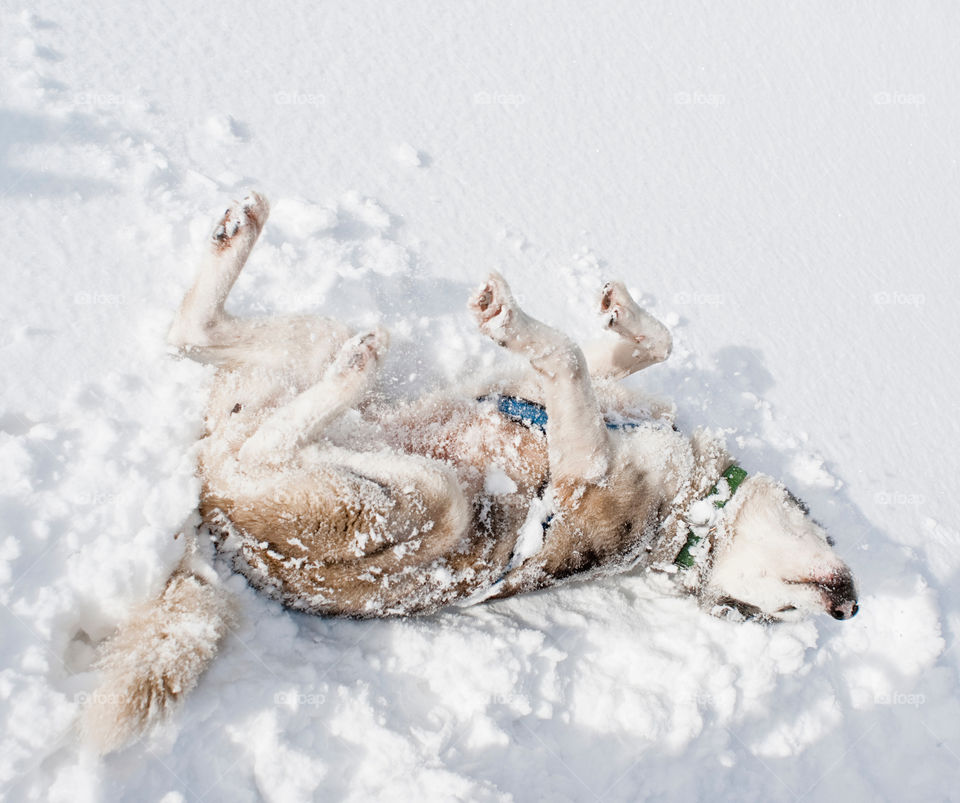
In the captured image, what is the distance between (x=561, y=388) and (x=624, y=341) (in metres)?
0.63

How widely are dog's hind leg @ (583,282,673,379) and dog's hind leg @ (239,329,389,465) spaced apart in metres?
0.87

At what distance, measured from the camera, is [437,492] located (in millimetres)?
2145

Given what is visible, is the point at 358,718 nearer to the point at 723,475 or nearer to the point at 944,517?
the point at 723,475

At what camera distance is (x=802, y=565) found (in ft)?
7.30

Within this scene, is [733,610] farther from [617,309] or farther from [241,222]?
[241,222]

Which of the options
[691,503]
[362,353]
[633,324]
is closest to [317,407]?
[362,353]

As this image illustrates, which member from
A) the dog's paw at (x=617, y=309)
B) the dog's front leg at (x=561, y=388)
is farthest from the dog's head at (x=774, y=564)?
the dog's paw at (x=617, y=309)

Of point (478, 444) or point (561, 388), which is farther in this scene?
point (478, 444)

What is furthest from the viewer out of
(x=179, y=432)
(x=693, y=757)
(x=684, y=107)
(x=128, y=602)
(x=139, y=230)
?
(x=684, y=107)

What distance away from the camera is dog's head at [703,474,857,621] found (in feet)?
7.12

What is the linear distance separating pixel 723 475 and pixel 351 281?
180 centimetres

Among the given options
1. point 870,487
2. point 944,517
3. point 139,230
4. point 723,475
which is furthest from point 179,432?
point 944,517

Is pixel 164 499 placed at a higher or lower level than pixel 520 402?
lower

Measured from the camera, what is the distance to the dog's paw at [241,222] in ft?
7.55
